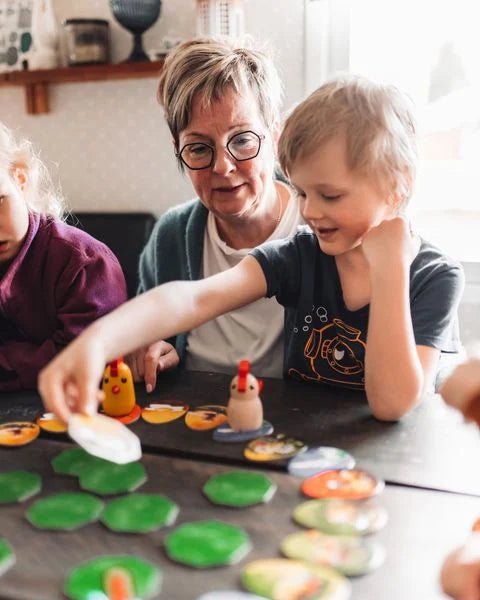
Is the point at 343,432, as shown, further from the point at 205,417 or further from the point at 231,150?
the point at 231,150

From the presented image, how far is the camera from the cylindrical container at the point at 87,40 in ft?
7.95

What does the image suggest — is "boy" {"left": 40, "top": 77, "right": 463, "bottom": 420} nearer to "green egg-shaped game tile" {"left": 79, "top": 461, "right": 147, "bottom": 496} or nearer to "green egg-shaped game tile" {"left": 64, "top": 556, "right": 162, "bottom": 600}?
"green egg-shaped game tile" {"left": 79, "top": 461, "right": 147, "bottom": 496}

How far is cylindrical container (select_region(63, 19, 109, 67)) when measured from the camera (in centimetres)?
242

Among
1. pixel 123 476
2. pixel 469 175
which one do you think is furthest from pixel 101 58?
pixel 123 476

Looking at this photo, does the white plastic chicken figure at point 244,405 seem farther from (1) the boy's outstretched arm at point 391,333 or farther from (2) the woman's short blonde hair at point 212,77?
(2) the woman's short blonde hair at point 212,77

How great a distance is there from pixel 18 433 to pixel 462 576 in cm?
65

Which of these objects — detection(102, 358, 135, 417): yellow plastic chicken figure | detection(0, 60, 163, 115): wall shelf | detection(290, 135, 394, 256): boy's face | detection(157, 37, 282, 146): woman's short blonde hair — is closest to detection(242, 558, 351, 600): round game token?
detection(102, 358, 135, 417): yellow plastic chicken figure

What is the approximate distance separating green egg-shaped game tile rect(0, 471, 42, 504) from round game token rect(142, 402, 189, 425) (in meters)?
0.20

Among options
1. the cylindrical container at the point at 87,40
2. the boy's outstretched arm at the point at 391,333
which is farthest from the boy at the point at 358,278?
the cylindrical container at the point at 87,40

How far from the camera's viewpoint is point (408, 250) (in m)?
1.03

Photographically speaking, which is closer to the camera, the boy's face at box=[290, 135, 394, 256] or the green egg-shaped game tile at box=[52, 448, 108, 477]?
the green egg-shaped game tile at box=[52, 448, 108, 477]

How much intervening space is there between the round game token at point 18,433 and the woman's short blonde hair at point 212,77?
2.32 feet

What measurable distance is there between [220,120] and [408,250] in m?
0.52

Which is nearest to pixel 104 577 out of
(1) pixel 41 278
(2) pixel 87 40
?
(1) pixel 41 278
